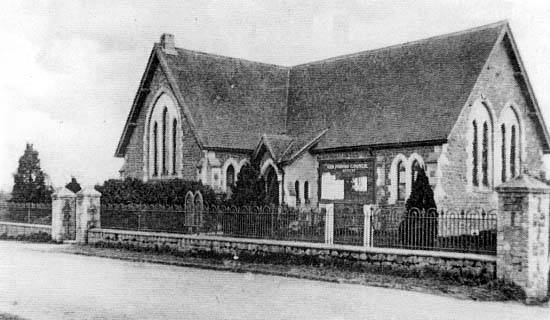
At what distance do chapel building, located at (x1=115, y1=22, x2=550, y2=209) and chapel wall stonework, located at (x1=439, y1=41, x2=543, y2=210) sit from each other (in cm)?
6

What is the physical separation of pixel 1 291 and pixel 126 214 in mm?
9786

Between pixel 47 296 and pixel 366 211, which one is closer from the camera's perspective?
pixel 47 296

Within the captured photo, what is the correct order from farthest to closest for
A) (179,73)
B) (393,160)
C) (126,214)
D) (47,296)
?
1. (179,73)
2. (393,160)
3. (126,214)
4. (47,296)

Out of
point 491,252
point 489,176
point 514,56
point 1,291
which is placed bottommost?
point 1,291

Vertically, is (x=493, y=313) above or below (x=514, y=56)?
below

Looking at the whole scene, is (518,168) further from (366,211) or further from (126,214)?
(126,214)

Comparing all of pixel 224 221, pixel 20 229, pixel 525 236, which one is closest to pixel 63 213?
pixel 20 229

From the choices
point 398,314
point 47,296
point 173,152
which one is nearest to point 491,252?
point 398,314

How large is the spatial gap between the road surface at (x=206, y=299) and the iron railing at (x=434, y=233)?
202 cm

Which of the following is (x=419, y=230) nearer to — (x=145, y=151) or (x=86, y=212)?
(x=86, y=212)

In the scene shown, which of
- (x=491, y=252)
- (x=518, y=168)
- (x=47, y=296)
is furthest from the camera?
(x=518, y=168)

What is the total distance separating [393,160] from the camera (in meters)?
25.8

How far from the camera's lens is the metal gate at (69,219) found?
25814 mm

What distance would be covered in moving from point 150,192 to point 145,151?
8287 mm
